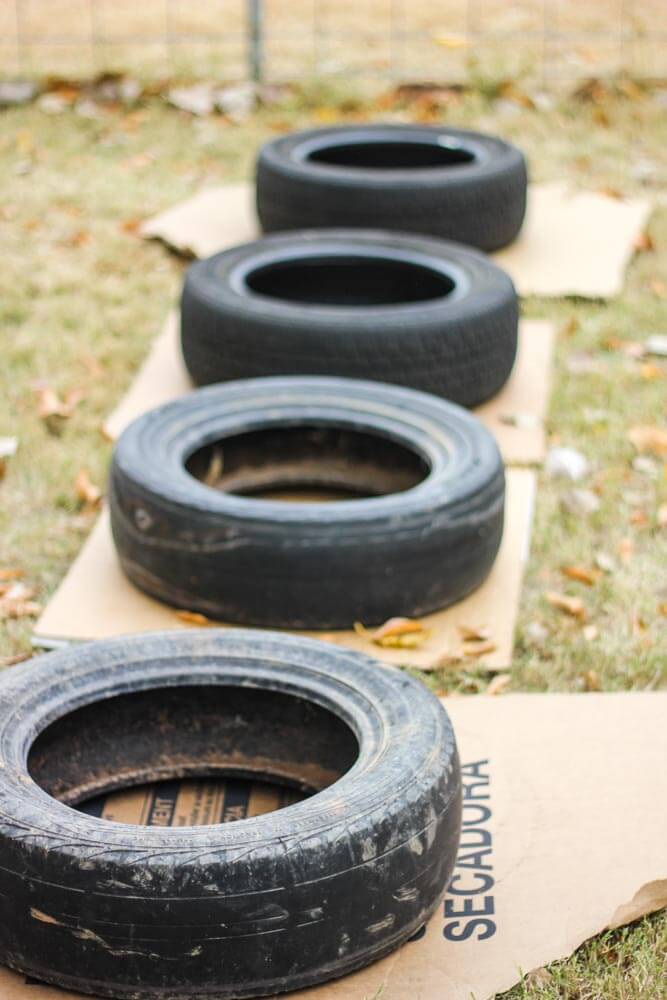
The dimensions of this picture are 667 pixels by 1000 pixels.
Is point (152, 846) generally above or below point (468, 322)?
above

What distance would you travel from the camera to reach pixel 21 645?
3.65 m

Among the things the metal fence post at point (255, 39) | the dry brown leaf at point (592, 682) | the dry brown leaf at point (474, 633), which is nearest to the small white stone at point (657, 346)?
the dry brown leaf at point (474, 633)

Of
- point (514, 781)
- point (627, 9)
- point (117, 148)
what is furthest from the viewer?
point (627, 9)

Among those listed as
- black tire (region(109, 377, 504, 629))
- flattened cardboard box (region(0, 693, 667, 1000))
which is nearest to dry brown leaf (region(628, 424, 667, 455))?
black tire (region(109, 377, 504, 629))

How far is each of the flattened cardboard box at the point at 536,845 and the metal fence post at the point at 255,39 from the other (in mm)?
6994

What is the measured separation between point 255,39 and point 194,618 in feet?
21.7

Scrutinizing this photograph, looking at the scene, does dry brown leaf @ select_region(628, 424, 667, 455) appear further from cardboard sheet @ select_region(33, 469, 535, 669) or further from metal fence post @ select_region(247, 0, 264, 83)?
metal fence post @ select_region(247, 0, 264, 83)

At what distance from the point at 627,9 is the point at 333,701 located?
31.9 ft

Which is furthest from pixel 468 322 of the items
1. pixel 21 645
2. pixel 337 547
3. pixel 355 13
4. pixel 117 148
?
pixel 355 13

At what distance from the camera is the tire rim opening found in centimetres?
724

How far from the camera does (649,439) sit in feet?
16.0

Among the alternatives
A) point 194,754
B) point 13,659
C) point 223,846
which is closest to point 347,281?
point 13,659

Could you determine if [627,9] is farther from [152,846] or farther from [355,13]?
[152,846]

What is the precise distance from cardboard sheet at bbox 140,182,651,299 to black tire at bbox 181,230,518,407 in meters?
0.87
